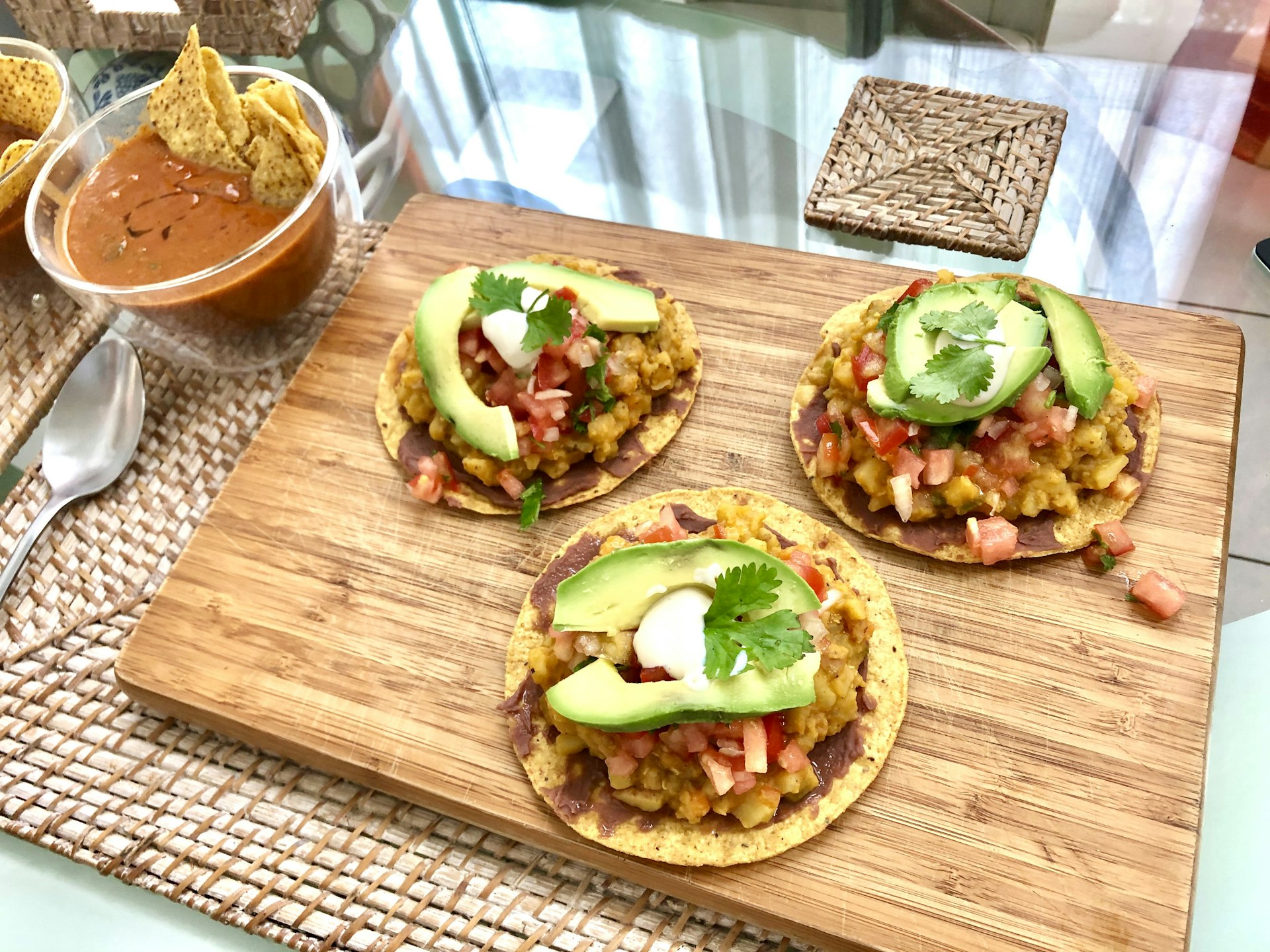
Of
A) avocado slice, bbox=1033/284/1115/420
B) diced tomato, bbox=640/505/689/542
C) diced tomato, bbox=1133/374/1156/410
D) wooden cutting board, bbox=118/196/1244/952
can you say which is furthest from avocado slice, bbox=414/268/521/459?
diced tomato, bbox=1133/374/1156/410

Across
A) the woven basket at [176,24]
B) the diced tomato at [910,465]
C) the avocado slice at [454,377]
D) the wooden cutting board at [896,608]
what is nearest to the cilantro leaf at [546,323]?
the avocado slice at [454,377]

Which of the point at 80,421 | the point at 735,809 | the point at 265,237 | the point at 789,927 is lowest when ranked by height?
the point at 789,927

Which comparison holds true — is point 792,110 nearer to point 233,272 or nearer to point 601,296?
point 601,296

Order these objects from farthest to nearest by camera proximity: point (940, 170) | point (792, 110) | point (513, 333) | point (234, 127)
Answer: point (792, 110)
point (940, 170)
point (234, 127)
point (513, 333)

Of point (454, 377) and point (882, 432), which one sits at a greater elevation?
point (454, 377)

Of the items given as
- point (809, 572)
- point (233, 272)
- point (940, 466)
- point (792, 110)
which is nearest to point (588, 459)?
point (809, 572)

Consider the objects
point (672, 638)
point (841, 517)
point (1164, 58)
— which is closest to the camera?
point (672, 638)

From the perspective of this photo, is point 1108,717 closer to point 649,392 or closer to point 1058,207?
point 649,392

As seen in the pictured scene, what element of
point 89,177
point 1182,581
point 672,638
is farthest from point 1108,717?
point 89,177
